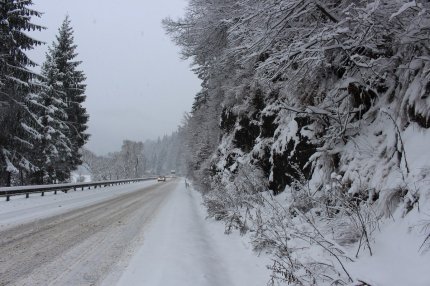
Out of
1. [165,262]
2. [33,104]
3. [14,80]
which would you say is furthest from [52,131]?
[165,262]

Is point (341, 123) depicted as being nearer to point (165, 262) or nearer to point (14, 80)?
point (165, 262)

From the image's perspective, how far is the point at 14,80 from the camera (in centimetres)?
2014

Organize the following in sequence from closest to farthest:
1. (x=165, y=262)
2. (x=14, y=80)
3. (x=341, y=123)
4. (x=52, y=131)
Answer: (x=341, y=123) → (x=165, y=262) → (x=14, y=80) → (x=52, y=131)

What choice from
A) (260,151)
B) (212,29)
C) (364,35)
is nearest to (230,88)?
(212,29)

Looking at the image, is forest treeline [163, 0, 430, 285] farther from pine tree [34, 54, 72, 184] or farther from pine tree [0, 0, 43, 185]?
pine tree [34, 54, 72, 184]

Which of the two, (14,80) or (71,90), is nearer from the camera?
(14,80)

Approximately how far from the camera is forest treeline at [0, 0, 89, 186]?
20.3 metres

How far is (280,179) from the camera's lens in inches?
440

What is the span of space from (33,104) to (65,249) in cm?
1822

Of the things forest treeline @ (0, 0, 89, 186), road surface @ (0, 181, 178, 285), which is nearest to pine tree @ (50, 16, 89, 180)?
forest treeline @ (0, 0, 89, 186)

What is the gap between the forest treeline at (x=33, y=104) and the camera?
20.3 meters

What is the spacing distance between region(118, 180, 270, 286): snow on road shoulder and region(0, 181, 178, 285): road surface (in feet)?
1.46

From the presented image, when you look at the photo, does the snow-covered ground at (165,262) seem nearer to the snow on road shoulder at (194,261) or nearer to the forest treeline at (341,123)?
the snow on road shoulder at (194,261)

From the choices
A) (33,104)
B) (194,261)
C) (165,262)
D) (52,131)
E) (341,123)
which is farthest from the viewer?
(52,131)
